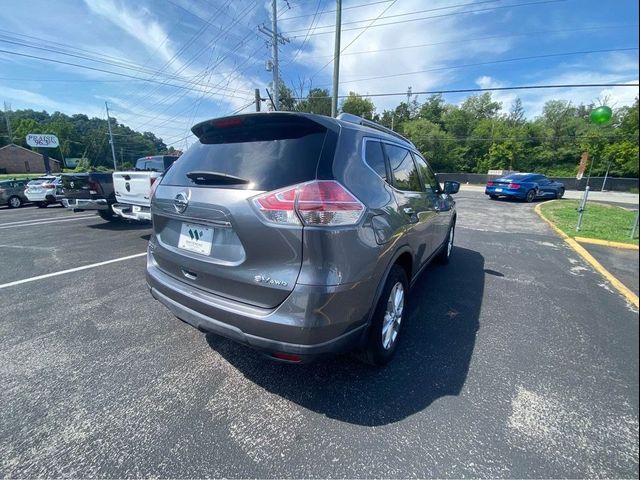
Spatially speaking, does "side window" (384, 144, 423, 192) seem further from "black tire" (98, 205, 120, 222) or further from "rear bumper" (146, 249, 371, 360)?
"black tire" (98, 205, 120, 222)

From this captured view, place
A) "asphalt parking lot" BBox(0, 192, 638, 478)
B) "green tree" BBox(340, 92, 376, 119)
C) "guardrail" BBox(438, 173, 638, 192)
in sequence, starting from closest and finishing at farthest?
"guardrail" BBox(438, 173, 638, 192) < "asphalt parking lot" BBox(0, 192, 638, 478) < "green tree" BBox(340, 92, 376, 119)

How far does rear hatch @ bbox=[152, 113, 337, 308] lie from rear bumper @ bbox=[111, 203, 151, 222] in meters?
4.95

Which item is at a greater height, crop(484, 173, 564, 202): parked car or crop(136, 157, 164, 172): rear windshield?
crop(136, 157, 164, 172): rear windshield

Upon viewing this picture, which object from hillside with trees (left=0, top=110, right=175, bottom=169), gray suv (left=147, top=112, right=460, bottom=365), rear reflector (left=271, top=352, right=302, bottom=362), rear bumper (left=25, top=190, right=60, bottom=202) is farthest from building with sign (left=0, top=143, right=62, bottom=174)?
rear reflector (left=271, top=352, right=302, bottom=362)

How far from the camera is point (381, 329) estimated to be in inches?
93.2

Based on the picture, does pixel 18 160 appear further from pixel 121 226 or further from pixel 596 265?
pixel 596 265

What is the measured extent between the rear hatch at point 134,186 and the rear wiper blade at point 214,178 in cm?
499

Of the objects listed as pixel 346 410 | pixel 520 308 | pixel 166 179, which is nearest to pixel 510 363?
pixel 520 308

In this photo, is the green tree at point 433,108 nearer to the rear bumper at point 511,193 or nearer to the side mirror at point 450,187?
the rear bumper at point 511,193

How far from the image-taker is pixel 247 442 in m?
1.92

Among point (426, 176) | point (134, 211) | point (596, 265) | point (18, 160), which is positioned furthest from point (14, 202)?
point (18, 160)

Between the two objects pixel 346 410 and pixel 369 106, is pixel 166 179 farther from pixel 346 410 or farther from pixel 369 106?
pixel 369 106

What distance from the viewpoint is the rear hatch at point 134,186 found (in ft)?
22.0

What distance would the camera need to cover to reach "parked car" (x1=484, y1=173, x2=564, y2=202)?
16.2 metres
